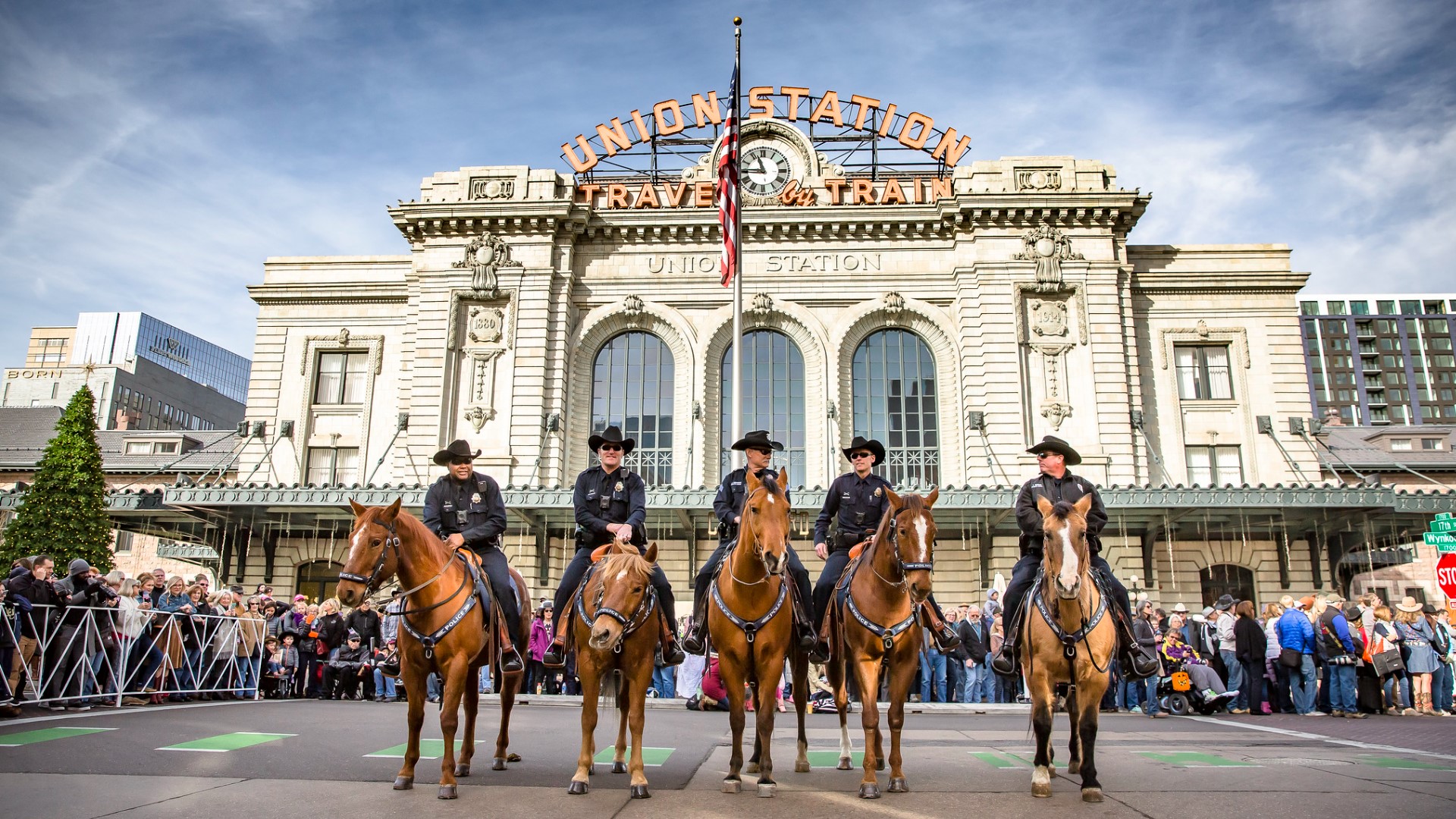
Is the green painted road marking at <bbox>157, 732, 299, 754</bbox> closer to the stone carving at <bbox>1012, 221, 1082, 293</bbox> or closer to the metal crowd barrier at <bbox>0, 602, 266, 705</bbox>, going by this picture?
the metal crowd barrier at <bbox>0, 602, 266, 705</bbox>

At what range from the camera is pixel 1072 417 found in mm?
32844

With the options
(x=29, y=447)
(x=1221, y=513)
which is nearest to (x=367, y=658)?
(x=1221, y=513)

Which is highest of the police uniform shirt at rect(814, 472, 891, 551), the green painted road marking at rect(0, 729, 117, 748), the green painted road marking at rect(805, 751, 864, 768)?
the police uniform shirt at rect(814, 472, 891, 551)

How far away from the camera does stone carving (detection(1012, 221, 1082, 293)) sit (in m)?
33.8

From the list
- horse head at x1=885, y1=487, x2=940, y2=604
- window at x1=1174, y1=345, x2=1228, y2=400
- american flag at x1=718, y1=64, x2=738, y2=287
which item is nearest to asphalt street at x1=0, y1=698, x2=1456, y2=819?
horse head at x1=885, y1=487, x2=940, y2=604

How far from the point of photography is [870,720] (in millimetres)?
8180

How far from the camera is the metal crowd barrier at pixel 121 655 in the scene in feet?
44.9

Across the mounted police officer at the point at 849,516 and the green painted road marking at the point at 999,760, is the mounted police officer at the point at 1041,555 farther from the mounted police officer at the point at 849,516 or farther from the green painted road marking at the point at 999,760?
the green painted road marking at the point at 999,760

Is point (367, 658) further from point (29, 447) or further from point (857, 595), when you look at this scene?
point (29, 447)

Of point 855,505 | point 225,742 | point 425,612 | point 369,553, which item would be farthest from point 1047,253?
point 369,553

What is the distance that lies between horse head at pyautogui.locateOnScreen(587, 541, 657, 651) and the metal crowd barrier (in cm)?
979

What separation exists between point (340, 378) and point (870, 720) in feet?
111

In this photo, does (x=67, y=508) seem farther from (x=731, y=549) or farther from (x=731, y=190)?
(x=731, y=549)

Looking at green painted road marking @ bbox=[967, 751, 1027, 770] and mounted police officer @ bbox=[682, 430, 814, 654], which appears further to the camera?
green painted road marking @ bbox=[967, 751, 1027, 770]
